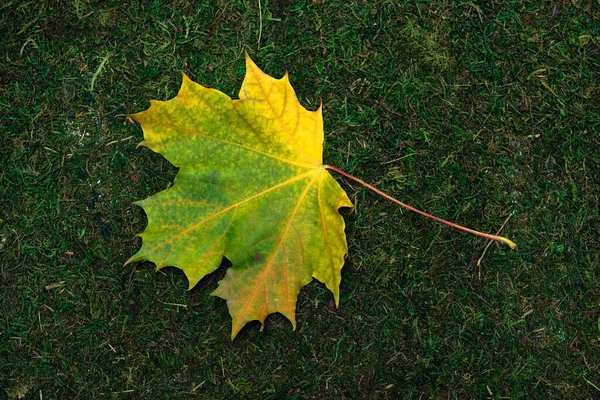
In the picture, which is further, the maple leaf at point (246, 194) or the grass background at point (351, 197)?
the grass background at point (351, 197)

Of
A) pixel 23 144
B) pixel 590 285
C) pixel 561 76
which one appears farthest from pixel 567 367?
pixel 23 144

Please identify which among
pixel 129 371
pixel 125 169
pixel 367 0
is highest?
pixel 367 0

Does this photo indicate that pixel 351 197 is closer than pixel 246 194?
No

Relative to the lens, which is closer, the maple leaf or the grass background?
the maple leaf

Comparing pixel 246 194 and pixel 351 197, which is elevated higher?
pixel 246 194

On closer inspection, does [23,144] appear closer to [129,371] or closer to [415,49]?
[129,371]
